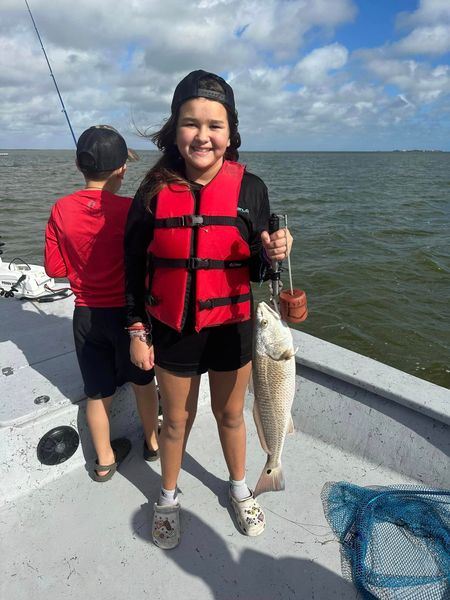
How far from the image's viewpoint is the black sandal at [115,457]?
3252 mm

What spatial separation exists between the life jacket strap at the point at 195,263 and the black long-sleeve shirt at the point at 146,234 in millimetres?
98

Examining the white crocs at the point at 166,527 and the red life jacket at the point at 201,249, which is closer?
the red life jacket at the point at 201,249

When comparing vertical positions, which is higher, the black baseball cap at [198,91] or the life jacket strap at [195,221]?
the black baseball cap at [198,91]

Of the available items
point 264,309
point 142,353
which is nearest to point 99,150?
point 142,353

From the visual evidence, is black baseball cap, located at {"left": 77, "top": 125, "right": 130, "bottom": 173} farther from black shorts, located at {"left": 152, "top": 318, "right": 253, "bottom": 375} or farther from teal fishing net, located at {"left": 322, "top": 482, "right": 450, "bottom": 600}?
teal fishing net, located at {"left": 322, "top": 482, "right": 450, "bottom": 600}

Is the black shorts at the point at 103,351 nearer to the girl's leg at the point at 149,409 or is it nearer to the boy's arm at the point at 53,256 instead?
the girl's leg at the point at 149,409

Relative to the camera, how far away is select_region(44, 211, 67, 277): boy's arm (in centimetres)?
279

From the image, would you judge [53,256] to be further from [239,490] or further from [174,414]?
[239,490]

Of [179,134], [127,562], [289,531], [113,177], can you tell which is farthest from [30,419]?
[179,134]

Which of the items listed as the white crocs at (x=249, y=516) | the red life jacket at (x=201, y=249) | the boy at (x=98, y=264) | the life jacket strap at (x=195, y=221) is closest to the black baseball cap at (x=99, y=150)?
the boy at (x=98, y=264)

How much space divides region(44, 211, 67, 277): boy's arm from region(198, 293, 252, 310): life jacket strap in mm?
1084

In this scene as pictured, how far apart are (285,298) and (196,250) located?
574mm

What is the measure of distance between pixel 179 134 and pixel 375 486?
9.28 feet

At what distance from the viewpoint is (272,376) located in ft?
7.54
